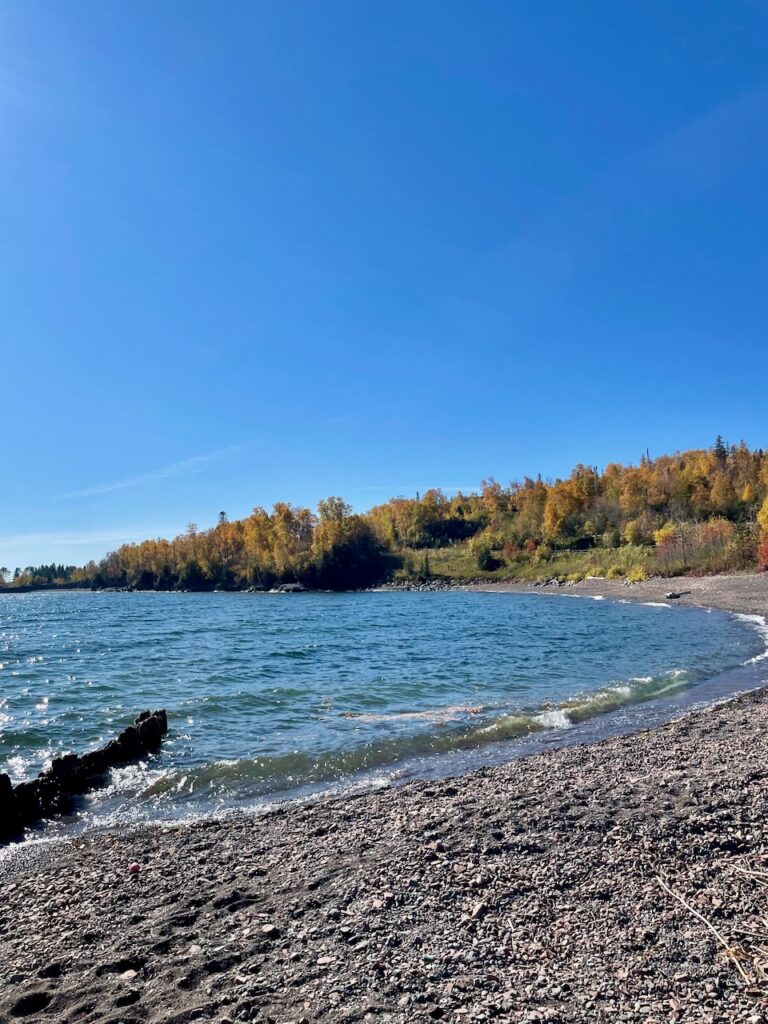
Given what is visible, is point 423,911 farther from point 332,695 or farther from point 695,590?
point 695,590

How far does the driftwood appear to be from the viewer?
12.3 m

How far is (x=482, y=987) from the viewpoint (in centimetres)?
564

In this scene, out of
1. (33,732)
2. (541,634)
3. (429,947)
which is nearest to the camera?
(429,947)

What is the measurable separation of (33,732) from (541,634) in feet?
106

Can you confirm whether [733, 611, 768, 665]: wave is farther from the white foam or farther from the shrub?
the shrub

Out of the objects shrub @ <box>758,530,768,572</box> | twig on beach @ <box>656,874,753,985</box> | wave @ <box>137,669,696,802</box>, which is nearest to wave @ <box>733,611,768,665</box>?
wave @ <box>137,669,696,802</box>

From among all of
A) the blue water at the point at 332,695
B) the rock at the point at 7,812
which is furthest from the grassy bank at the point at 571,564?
the rock at the point at 7,812

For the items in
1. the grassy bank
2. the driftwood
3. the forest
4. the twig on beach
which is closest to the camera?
the twig on beach

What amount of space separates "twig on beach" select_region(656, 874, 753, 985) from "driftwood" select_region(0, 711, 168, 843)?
39.6ft

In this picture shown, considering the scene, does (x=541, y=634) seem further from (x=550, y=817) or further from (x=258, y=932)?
(x=258, y=932)

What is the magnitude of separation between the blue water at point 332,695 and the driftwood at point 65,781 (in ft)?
1.86

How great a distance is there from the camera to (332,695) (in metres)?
23.8

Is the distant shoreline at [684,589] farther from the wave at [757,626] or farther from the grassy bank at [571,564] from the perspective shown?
the grassy bank at [571,564]

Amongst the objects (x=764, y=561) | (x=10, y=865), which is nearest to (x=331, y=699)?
(x=10, y=865)
